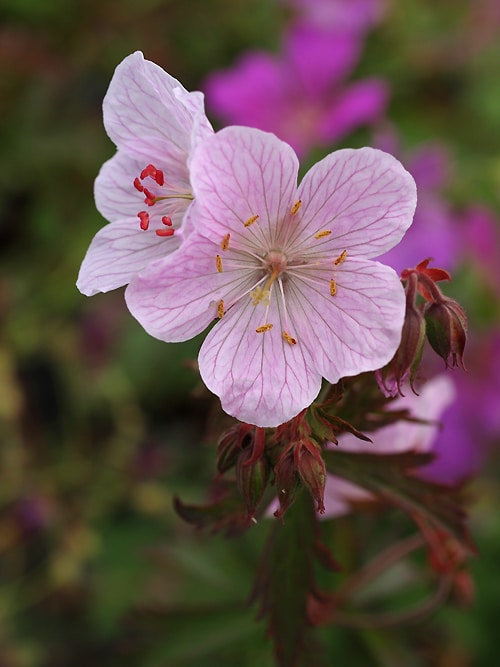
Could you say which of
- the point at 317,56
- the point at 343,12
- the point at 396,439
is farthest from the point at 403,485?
the point at 343,12

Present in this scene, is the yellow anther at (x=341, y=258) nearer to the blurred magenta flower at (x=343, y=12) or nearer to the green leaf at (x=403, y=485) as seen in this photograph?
the green leaf at (x=403, y=485)

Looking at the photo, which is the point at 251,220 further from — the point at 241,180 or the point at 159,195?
the point at 159,195

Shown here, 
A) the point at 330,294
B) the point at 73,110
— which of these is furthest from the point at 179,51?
the point at 330,294

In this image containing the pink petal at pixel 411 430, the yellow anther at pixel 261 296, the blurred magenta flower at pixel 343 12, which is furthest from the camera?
the blurred magenta flower at pixel 343 12

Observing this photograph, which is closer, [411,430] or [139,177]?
[139,177]

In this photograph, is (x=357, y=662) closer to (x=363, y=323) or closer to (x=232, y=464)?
(x=232, y=464)

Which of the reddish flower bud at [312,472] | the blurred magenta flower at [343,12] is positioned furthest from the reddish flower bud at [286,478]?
the blurred magenta flower at [343,12]
